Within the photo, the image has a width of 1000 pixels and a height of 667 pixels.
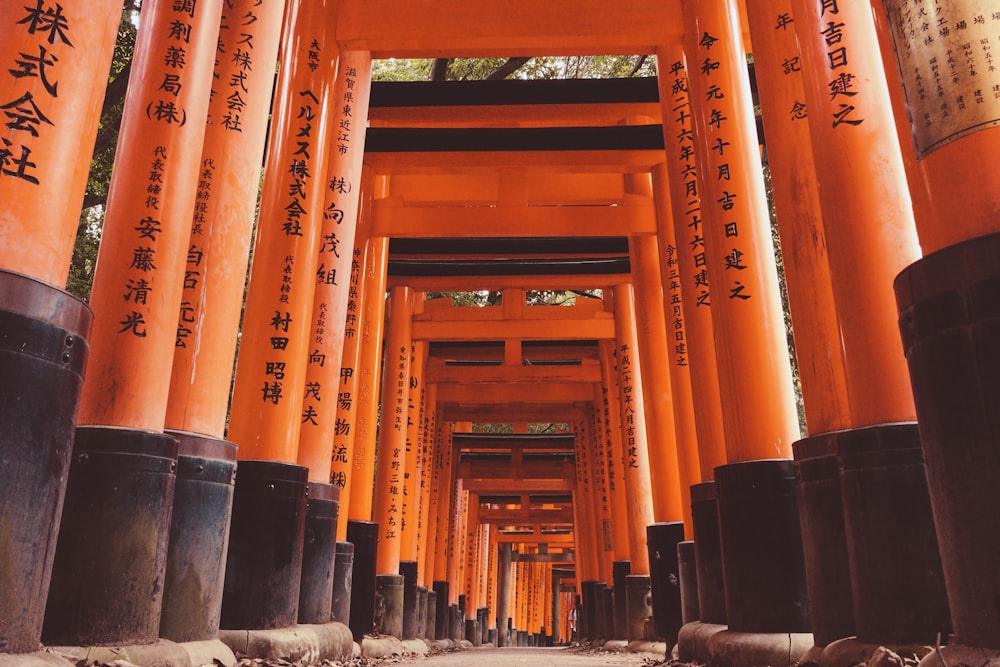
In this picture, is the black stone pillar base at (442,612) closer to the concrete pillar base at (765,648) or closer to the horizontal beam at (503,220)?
the horizontal beam at (503,220)

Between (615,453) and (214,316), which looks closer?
(214,316)

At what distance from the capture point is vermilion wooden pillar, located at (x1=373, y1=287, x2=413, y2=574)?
9.68 metres

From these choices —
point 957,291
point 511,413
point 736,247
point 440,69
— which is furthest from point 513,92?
point 511,413

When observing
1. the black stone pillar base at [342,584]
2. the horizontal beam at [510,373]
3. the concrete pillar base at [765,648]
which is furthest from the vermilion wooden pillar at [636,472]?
the concrete pillar base at [765,648]

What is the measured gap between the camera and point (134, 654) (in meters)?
2.74

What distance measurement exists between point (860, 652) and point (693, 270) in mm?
3403

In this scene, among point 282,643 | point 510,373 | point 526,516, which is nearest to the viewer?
point 282,643

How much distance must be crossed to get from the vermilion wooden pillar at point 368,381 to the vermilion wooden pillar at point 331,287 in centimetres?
205

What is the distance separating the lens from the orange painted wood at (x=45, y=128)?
2.13 metres

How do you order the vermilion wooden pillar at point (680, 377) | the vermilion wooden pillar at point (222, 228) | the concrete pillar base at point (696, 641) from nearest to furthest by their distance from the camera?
the vermilion wooden pillar at point (222, 228), the concrete pillar base at point (696, 641), the vermilion wooden pillar at point (680, 377)

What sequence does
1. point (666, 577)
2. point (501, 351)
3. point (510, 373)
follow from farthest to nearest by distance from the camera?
point (501, 351) → point (510, 373) → point (666, 577)

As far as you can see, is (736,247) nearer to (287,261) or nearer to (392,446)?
(287,261)

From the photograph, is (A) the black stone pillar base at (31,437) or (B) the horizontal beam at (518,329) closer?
(A) the black stone pillar base at (31,437)

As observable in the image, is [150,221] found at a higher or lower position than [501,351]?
lower
